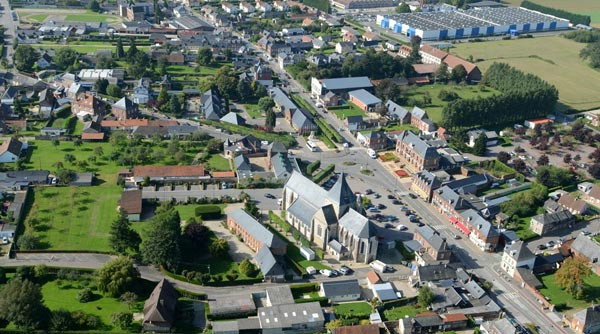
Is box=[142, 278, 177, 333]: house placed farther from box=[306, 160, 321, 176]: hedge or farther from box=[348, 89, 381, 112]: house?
box=[348, 89, 381, 112]: house

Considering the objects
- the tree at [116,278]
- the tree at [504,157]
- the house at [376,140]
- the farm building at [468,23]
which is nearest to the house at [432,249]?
the tree at [504,157]

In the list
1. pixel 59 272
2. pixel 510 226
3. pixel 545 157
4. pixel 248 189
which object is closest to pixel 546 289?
pixel 510 226

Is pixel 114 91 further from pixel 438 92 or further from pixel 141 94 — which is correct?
pixel 438 92

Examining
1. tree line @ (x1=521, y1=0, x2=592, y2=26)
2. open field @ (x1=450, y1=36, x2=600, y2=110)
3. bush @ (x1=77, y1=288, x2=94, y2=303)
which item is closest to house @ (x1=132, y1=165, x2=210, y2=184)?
bush @ (x1=77, y1=288, x2=94, y2=303)

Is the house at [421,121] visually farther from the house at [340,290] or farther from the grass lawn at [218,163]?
the house at [340,290]

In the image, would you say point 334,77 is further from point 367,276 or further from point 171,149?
point 367,276

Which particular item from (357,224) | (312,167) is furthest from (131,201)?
(357,224)
